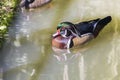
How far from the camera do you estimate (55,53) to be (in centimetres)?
646

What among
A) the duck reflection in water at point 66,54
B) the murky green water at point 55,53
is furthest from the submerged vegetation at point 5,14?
the duck reflection in water at point 66,54

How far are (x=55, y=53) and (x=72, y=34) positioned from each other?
1.54 ft

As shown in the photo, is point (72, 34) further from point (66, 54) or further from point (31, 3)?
point (31, 3)

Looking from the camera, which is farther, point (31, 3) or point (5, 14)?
point (31, 3)

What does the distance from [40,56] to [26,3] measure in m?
2.17

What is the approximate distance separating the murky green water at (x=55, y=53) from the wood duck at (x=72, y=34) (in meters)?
→ 0.12

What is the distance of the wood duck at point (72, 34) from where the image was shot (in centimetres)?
655

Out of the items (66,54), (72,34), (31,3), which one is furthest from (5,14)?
(66,54)

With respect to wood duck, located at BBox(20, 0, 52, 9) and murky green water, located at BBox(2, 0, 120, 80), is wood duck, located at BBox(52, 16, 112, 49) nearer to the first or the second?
murky green water, located at BBox(2, 0, 120, 80)

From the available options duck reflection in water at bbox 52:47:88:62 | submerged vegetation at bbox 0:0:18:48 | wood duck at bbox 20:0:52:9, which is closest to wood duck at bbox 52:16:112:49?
duck reflection in water at bbox 52:47:88:62

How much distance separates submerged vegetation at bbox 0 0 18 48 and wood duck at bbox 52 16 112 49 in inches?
40.4

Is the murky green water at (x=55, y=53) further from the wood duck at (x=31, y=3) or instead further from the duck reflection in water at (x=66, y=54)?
the wood duck at (x=31, y=3)

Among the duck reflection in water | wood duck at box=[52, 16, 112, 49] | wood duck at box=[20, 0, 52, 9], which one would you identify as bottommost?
the duck reflection in water

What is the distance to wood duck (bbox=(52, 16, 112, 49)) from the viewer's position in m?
6.55
